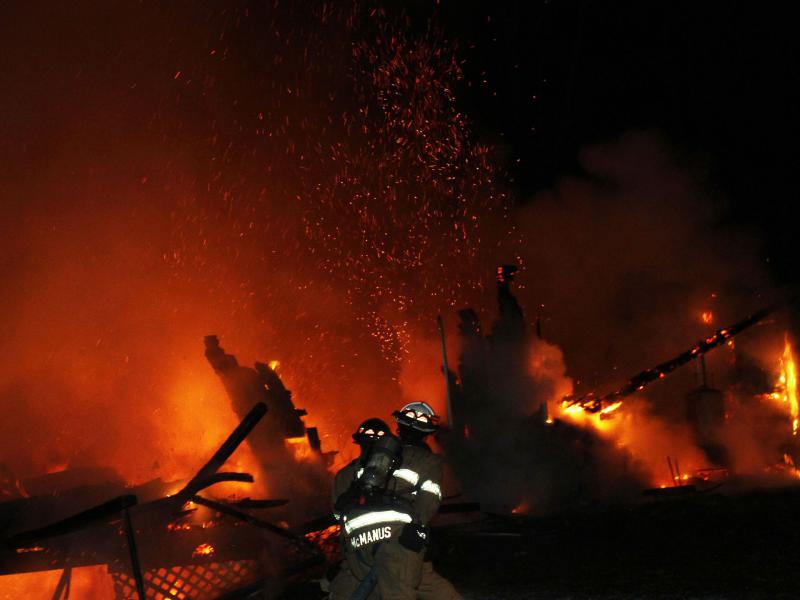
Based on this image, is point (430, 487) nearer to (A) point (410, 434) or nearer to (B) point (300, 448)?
(A) point (410, 434)

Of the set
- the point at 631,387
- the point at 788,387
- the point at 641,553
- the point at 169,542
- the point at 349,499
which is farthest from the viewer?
the point at 788,387

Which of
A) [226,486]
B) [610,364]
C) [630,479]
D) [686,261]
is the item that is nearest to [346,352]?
[610,364]

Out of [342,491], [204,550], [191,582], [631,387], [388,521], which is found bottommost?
[388,521]

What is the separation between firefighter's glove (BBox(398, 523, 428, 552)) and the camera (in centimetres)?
443

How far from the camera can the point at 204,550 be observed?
7.80 meters

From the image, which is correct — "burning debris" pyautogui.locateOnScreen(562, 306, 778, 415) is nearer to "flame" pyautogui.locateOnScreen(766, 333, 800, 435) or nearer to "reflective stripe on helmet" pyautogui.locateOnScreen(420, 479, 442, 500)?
"flame" pyautogui.locateOnScreen(766, 333, 800, 435)

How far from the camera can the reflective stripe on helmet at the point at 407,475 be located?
464 centimetres

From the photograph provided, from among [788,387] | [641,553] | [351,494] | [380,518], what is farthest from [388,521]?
[788,387]

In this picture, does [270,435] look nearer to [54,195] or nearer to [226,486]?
[226,486]

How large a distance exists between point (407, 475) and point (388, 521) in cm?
29

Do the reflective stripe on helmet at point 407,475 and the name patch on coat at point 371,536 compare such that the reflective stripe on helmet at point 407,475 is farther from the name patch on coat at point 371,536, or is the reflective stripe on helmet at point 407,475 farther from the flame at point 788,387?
the flame at point 788,387

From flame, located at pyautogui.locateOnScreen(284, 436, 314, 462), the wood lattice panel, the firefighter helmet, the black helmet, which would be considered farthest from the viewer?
flame, located at pyautogui.locateOnScreen(284, 436, 314, 462)

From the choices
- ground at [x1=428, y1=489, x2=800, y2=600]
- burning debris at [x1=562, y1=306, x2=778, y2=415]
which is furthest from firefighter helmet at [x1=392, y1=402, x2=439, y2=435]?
burning debris at [x1=562, y1=306, x2=778, y2=415]

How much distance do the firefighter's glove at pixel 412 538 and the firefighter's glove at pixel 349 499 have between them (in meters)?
0.32
